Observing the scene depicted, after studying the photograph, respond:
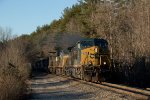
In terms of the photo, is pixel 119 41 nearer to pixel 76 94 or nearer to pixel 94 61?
pixel 94 61

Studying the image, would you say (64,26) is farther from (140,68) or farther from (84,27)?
(140,68)

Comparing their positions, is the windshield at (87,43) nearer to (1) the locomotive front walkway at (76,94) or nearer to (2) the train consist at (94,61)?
(2) the train consist at (94,61)

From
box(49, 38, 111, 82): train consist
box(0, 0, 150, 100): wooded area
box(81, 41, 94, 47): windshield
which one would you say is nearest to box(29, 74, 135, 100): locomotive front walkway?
box(0, 0, 150, 100): wooded area

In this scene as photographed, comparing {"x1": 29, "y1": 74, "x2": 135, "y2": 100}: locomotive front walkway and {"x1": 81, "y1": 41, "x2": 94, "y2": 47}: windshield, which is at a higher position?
{"x1": 81, "y1": 41, "x2": 94, "y2": 47}: windshield

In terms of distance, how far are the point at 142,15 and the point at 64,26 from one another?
48.2 m

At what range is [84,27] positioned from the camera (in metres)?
54.8

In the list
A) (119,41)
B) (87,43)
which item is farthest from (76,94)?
(119,41)

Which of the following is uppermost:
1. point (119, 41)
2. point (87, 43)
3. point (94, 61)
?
point (119, 41)

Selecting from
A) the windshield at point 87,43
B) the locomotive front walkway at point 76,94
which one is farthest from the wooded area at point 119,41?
the windshield at point 87,43

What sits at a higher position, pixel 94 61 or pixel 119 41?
pixel 119 41

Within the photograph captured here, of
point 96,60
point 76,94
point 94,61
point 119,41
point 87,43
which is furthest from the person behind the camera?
point 119,41

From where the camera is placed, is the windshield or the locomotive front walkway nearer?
the locomotive front walkway

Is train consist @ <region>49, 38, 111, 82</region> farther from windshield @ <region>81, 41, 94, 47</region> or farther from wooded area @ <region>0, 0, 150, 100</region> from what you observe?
wooded area @ <region>0, 0, 150, 100</region>

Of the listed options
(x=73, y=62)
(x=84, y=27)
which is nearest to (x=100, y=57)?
(x=73, y=62)
